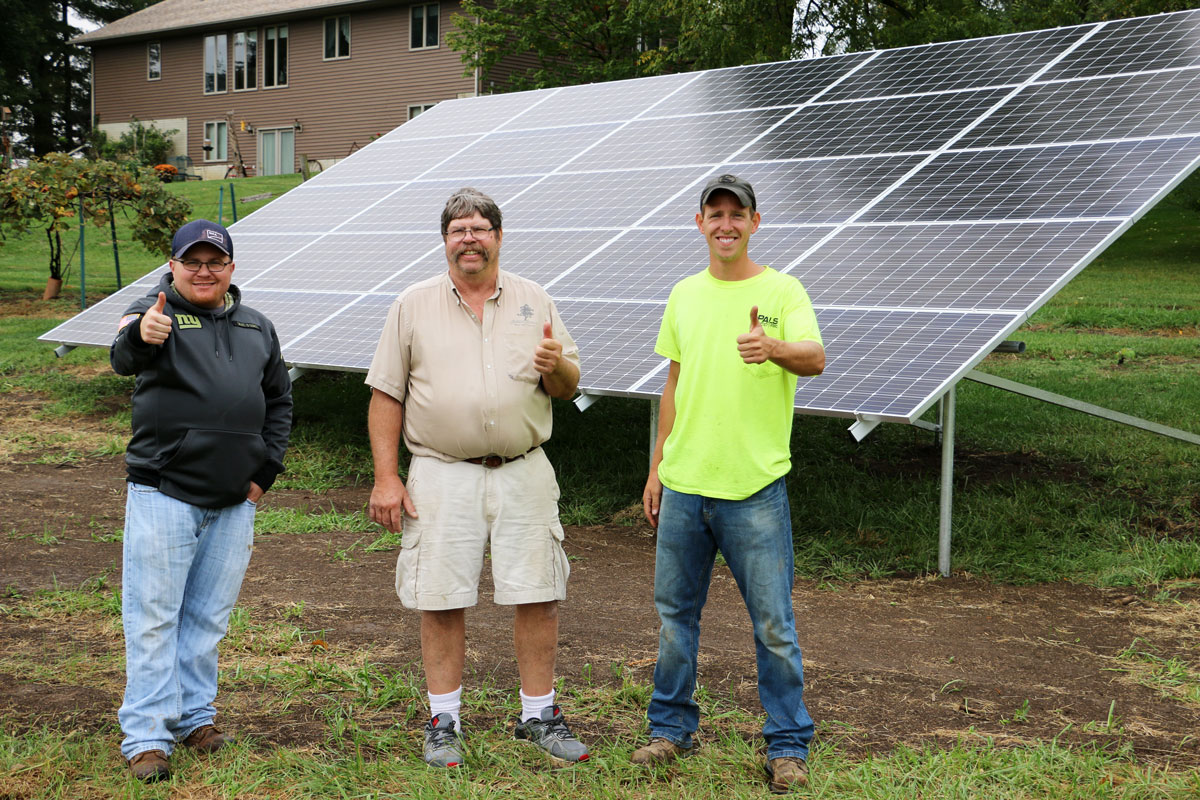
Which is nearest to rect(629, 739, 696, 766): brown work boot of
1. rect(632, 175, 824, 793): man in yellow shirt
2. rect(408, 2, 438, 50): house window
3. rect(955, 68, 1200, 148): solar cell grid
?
rect(632, 175, 824, 793): man in yellow shirt

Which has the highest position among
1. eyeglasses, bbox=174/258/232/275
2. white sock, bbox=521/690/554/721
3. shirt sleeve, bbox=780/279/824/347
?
eyeglasses, bbox=174/258/232/275

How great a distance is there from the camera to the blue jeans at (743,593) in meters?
3.86

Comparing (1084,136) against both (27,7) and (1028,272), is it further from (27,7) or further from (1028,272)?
(27,7)

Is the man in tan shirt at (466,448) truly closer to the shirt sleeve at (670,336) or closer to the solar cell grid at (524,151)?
the shirt sleeve at (670,336)

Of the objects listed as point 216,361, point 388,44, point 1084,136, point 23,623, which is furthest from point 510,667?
point 388,44

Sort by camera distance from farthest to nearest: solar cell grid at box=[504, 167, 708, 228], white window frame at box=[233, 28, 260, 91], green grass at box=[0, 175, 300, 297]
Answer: white window frame at box=[233, 28, 260, 91] < green grass at box=[0, 175, 300, 297] < solar cell grid at box=[504, 167, 708, 228]

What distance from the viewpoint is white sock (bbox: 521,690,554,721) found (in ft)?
13.9

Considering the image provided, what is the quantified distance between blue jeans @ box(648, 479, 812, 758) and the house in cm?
2779

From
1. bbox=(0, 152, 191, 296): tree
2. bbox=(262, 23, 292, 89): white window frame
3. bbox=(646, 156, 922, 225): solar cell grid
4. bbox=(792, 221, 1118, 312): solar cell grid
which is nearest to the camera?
bbox=(792, 221, 1118, 312): solar cell grid

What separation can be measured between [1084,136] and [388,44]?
27682 mm

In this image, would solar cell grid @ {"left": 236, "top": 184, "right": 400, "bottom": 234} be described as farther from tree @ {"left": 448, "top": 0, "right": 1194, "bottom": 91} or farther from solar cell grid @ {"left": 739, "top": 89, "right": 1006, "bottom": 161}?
tree @ {"left": 448, "top": 0, "right": 1194, "bottom": 91}

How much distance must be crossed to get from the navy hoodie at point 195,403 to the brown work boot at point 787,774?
207cm

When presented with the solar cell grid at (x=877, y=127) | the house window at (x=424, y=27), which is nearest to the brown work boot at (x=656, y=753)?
the solar cell grid at (x=877, y=127)

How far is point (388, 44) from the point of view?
108ft
